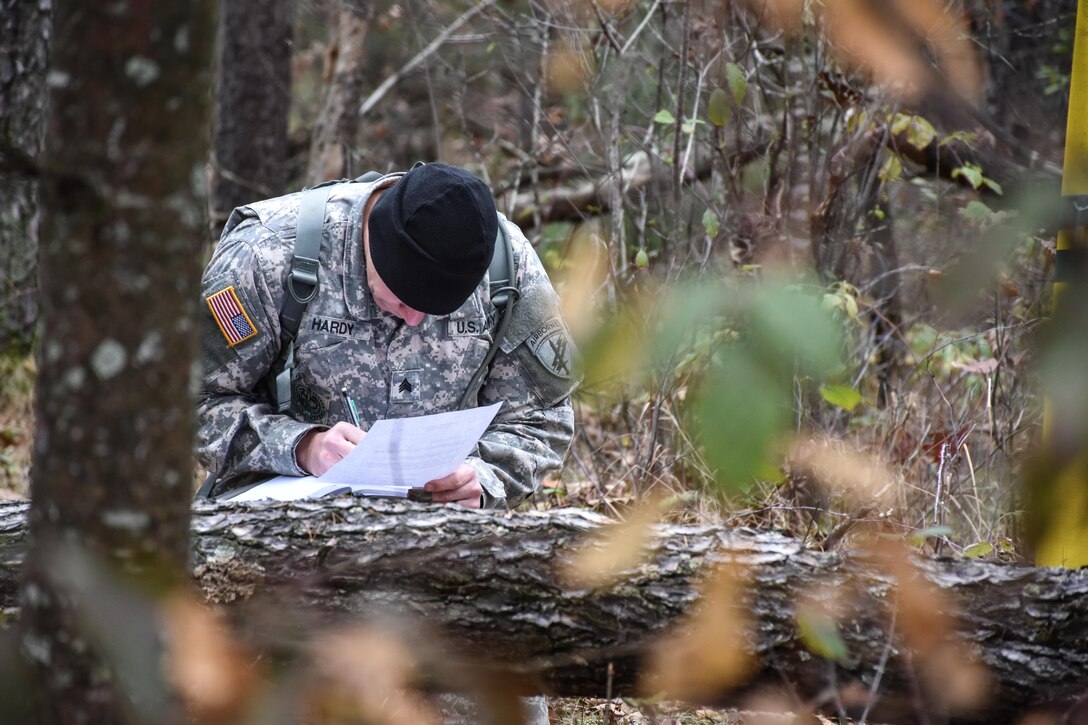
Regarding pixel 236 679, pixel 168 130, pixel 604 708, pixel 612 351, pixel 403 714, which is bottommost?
pixel 604 708

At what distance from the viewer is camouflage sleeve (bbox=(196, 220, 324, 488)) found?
2600 mm

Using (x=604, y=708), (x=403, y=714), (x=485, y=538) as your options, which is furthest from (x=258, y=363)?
(x=403, y=714)

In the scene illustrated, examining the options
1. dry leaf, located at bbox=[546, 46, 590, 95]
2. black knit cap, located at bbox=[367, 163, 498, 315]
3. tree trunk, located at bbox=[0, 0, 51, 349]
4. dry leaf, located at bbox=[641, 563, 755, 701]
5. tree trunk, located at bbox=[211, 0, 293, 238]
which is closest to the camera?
dry leaf, located at bbox=[641, 563, 755, 701]

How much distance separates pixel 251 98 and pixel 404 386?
542 centimetres

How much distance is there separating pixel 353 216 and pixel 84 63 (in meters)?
1.67

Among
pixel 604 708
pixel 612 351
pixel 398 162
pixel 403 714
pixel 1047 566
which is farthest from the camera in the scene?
pixel 398 162

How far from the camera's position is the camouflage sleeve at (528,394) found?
9.27ft

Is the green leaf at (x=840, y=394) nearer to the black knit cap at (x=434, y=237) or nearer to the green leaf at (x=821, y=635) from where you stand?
the green leaf at (x=821, y=635)

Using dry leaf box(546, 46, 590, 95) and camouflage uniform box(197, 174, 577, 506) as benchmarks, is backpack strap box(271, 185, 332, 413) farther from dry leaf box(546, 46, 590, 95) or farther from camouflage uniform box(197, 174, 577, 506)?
dry leaf box(546, 46, 590, 95)

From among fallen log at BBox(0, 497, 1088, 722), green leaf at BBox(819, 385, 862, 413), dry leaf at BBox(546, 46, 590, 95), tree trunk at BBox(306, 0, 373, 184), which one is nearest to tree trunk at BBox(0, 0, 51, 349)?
A: tree trunk at BBox(306, 0, 373, 184)

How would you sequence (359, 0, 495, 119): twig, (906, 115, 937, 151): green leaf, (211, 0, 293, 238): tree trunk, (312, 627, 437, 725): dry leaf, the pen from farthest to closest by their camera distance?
(211, 0, 293, 238): tree trunk, (359, 0, 495, 119): twig, (906, 115, 937, 151): green leaf, the pen, (312, 627, 437, 725): dry leaf

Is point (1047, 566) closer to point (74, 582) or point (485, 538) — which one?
point (485, 538)

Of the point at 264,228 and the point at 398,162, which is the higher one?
the point at 398,162

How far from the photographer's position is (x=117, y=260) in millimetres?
1117
